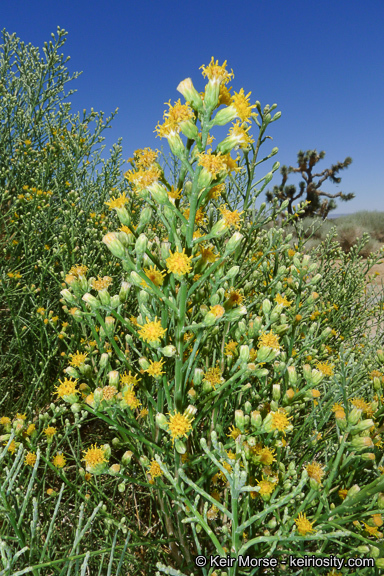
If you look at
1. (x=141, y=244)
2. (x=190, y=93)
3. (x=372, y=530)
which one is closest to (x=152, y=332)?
(x=141, y=244)

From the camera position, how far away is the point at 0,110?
415 centimetres

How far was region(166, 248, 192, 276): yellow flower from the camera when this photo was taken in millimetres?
1220

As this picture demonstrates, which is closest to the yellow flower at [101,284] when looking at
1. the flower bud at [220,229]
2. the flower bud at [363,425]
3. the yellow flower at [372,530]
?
the flower bud at [220,229]

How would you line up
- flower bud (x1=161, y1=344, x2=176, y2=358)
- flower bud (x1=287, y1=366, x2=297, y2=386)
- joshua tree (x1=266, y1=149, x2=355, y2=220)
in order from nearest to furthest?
flower bud (x1=161, y1=344, x2=176, y2=358) → flower bud (x1=287, y1=366, x2=297, y2=386) → joshua tree (x1=266, y1=149, x2=355, y2=220)

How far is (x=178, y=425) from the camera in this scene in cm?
134

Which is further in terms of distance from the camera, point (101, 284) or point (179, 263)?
point (101, 284)

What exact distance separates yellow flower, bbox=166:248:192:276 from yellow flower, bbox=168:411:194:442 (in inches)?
21.9

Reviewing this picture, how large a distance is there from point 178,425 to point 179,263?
0.62m

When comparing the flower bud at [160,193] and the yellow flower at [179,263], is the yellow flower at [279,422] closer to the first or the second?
the yellow flower at [179,263]

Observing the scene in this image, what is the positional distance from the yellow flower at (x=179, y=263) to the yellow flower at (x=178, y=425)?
1.83 feet

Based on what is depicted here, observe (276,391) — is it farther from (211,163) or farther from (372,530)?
(211,163)

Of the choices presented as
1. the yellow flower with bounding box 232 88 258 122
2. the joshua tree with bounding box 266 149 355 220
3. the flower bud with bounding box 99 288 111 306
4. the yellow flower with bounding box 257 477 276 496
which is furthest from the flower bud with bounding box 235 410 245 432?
the joshua tree with bounding box 266 149 355 220

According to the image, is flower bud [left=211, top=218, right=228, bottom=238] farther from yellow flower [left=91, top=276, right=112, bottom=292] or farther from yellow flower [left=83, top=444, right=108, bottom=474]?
yellow flower [left=83, top=444, right=108, bottom=474]

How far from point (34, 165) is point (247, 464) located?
3.91m
